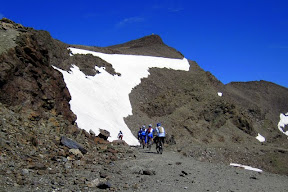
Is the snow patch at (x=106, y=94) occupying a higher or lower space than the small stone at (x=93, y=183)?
higher

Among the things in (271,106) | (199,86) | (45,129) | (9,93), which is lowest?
(45,129)

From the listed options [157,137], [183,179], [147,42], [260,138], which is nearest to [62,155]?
[183,179]

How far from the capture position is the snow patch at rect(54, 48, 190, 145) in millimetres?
23953

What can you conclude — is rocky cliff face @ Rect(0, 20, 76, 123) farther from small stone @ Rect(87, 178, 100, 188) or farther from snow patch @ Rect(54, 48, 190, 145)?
snow patch @ Rect(54, 48, 190, 145)

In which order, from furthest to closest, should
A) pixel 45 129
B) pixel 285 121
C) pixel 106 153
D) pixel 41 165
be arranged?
1. pixel 285 121
2. pixel 106 153
3. pixel 45 129
4. pixel 41 165

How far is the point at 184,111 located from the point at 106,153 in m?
24.7

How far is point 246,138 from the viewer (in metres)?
37.1

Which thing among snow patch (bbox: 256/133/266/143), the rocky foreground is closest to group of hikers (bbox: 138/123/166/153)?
the rocky foreground

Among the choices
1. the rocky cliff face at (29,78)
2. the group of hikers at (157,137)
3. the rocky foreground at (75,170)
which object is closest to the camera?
the rocky foreground at (75,170)

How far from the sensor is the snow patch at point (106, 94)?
78.6 ft

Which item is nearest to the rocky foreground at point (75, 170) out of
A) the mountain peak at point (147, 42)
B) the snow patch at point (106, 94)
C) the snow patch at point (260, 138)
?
the snow patch at point (106, 94)

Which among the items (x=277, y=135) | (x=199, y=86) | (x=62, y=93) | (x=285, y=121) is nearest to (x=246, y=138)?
(x=199, y=86)

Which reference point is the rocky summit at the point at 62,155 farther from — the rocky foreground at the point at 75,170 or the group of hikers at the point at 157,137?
the group of hikers at the point at 157,137

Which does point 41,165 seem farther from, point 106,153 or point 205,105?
point 205,105
